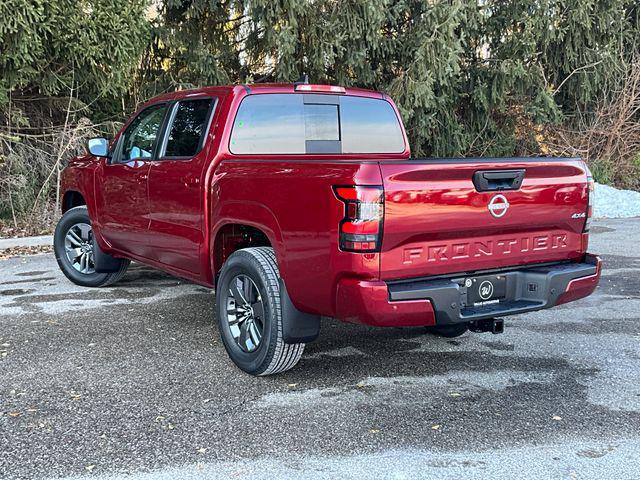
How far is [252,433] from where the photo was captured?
135 inches

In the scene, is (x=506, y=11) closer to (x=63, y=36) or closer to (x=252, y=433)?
(x=63, y=36)

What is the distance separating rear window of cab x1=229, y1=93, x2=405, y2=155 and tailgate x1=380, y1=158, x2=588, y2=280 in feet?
5.36

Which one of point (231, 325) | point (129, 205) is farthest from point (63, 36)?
point (231, 325)

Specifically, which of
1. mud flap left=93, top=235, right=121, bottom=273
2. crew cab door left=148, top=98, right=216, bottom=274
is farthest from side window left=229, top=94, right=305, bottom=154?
mud flap left=93, top=235, right=121, bottom=273

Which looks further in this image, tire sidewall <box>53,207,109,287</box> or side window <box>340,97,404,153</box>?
tire sidewall <box>53,207,109,287</box>

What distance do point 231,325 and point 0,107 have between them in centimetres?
818

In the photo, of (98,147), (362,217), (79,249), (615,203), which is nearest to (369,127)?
(362,217)

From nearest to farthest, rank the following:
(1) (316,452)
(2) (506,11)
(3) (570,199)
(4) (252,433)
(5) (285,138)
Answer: (1) (316,452) → (4) (252,433) → (3) (570,199) → (5) (285,138) → (2) (506,11)

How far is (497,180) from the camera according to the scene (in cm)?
378

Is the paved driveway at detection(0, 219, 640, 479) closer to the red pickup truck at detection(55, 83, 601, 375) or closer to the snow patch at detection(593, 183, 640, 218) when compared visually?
the red pickup truck at detection(55, 83, 601, 375)

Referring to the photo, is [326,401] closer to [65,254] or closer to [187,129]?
[187,129]

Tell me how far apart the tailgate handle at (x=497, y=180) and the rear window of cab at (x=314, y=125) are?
1.72 m

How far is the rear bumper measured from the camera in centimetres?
346

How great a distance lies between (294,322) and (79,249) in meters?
3.88
